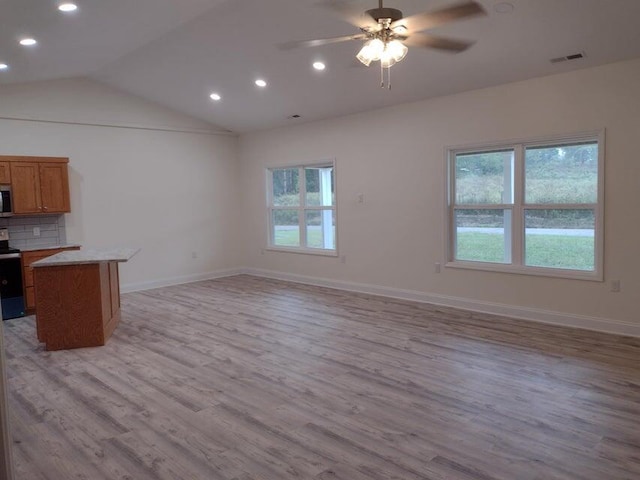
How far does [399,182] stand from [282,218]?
2.77 m

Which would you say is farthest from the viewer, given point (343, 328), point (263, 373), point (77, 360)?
point (343, 328)

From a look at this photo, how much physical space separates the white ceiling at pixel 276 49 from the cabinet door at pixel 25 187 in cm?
112

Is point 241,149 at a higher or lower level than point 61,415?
higher

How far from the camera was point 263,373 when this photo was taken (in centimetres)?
389

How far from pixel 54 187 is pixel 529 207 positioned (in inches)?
236

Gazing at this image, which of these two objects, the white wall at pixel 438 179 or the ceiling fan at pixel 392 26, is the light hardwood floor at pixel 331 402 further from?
the ceiling fan at pixel 392 26

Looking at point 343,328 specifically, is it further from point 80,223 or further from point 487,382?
point 80,223

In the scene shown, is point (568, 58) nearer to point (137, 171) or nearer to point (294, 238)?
point (294, 238)

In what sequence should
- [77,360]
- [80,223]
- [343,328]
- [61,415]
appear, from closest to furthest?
[61,415] < [77,360] < [343,328] < [80,223]

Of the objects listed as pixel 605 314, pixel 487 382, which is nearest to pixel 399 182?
pixel 605 314

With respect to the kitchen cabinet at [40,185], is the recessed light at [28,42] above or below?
above

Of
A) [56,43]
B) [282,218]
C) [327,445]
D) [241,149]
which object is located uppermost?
[56,43]

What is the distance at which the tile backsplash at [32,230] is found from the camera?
20.9ft

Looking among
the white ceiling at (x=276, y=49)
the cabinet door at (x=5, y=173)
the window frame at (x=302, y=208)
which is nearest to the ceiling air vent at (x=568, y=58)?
the white ceiling at (x=276, y=49)
